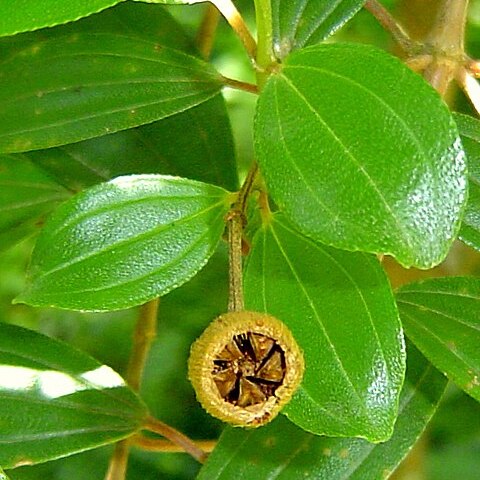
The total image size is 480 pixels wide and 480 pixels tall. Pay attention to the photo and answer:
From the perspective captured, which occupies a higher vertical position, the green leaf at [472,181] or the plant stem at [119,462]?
the green leaf at [472,181]

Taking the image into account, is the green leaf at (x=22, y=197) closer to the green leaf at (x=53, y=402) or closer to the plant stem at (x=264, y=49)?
the green leaf at (x=53, y=402)

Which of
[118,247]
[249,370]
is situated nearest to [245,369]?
[249,370]

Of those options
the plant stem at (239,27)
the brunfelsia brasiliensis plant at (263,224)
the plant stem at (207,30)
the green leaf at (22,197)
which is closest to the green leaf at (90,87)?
the brunfelsia brasiliensis plant at (263,224)

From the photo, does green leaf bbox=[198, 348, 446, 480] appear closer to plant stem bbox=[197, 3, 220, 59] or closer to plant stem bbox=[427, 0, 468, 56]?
plant stem bbox=[427, 0, 468, 56]

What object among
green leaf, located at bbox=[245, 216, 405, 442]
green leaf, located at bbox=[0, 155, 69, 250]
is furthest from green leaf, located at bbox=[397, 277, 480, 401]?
green leaf, located at bbox=[0, 155, 69, 250]

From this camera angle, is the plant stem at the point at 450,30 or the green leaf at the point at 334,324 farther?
the plant stem at the point at 450,30

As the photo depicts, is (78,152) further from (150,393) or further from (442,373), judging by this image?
(150,393)

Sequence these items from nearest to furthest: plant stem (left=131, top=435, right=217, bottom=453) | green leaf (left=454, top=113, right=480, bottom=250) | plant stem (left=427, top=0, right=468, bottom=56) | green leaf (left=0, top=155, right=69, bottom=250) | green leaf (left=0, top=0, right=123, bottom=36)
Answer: green leaf (left=0, top=0, right=123, bottom=36) → green leaf (left=454, top=113, right=480, bottom=250) → plant stem (left=427, top=0, right=468, bottom=56) → plant stem (left=131, top=435, right=217, bottom=453) → green leaf (left=0, top=155, right=69, bottom=250)

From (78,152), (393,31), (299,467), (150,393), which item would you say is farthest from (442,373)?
(150,393)
